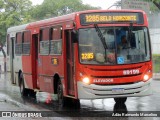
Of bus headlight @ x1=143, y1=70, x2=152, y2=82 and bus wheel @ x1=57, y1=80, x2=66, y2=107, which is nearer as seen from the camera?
bus headlight @ x1=143, y1=70, x2=152, y2=82

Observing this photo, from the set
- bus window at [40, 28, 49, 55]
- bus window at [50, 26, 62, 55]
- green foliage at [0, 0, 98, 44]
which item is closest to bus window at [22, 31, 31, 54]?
bus window at [40, 28, 49, 55]

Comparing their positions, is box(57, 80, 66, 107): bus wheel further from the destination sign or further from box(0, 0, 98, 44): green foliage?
box(0, 0, 98, 44): green foliage

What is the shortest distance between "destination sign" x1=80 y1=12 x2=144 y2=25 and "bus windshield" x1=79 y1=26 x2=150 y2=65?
231 mm

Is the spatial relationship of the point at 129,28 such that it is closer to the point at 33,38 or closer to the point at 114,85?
the point at 114,85

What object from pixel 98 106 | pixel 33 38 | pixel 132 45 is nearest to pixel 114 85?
pixel 132 45

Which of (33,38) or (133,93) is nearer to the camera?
(133,93)

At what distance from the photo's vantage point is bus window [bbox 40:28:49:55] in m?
16.2

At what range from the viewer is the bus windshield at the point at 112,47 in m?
13.0

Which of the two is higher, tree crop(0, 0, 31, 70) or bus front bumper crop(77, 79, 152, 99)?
tree crop(0, 0, 31, 70)

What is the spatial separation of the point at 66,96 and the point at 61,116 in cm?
174

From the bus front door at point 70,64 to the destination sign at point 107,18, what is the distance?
868mm

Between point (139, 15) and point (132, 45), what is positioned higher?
point (139, 15)

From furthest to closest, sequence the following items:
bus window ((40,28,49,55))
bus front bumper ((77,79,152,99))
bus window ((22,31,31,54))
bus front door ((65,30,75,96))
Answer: bus window ((22,31,31,54))
bus window ((40,28,49,55))
bus front door ((65,30,75,96))
bus front bumper ((77,79,152,99))

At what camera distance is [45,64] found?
1636 cm
